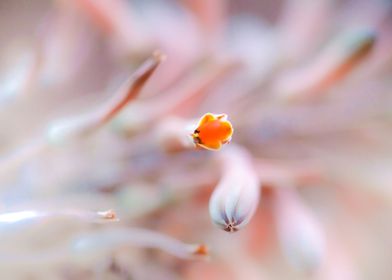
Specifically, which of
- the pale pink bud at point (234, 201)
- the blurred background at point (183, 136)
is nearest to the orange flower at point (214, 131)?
the pale pink bud at point (234, 201)

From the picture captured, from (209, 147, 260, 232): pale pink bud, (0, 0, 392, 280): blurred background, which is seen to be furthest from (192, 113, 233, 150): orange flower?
(0, 0, 392, 280): blurred background

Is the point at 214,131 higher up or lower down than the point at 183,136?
lower down

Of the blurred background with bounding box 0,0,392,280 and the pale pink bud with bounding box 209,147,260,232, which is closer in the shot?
the pale pink bud with bounding box 209,147,260,232

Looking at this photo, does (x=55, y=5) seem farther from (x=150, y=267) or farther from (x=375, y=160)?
(x=375, y=160)

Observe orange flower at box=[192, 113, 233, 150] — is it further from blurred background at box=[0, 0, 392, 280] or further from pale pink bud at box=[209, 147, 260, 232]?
blurred background at box=[0, 0, 392, 280]

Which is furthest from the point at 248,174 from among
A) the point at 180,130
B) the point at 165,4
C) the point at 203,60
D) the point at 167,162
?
the point at 165,4

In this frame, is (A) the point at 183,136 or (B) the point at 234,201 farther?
(A) the point at 183,136
